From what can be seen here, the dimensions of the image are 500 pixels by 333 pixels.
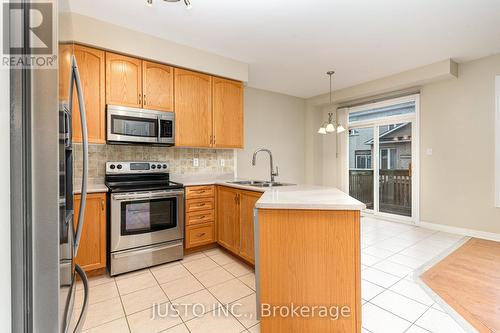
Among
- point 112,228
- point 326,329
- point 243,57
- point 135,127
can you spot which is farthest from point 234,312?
point 243,57

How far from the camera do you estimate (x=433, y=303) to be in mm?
1916

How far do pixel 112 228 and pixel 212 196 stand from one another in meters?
1.18

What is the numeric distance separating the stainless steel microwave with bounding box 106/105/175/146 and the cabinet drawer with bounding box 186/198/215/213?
2.62 feet

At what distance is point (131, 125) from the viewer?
8.96 ft

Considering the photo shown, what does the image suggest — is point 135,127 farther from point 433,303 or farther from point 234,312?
point 433,303

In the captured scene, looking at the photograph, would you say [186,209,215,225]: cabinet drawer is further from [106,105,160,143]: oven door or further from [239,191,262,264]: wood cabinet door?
[106,105,160,143]: oven door

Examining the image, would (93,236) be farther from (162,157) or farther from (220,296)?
(220,296)

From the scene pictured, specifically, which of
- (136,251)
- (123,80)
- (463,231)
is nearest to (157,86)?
(123,80)

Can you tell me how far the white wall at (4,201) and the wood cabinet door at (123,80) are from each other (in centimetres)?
248

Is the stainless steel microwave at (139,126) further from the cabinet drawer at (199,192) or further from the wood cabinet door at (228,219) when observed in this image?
the wood cabinet door at (228,219)

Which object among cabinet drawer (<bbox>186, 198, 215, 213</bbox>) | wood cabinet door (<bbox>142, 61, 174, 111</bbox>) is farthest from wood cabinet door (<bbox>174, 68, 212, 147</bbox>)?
cabinet drawer (<bbox>186, 198, 215, 213</bbox>)

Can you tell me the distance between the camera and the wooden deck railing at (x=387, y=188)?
446 cm

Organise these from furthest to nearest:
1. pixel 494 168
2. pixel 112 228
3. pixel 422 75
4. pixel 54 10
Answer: pixel 422 75, pixel 494 168, pixel 112 228, pixel 54 10

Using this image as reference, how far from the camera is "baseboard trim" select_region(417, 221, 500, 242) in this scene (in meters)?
3.41
